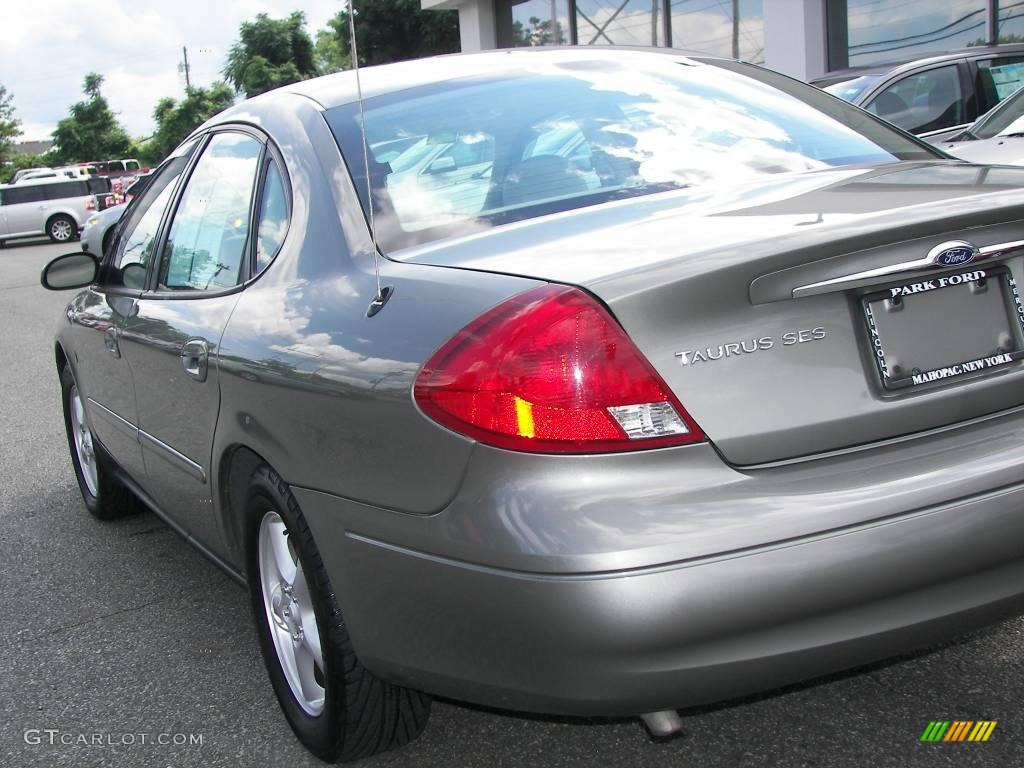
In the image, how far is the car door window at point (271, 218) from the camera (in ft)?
9.69

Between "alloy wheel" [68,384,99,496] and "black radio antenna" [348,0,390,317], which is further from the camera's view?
"alloy wheel" [68,384,99,496]

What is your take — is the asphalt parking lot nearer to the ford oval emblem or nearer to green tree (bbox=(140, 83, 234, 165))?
the ford oval emblem

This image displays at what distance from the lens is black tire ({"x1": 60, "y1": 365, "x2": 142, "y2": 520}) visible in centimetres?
479

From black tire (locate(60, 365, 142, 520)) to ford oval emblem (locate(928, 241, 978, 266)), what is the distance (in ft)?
11.0

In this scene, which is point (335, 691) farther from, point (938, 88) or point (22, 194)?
point (22, 194)

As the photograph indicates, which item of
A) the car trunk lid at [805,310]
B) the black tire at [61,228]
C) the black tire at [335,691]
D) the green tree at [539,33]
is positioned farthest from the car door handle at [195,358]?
the black tire at [61,228]

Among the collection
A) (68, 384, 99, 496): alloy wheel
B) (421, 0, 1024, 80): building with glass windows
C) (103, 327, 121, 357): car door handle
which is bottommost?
(68, 384, 99, 496): alloy wheel

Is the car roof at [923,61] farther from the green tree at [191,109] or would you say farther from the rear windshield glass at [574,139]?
the green tree at [191,109]

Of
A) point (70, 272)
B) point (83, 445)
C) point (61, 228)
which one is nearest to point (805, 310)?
point (70, 272)

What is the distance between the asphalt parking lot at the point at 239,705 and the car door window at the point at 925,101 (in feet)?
24.0

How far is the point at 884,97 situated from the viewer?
32.1ft

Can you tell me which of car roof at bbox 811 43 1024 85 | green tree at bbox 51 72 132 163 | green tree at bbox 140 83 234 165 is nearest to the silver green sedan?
car roof at bbox 811 43 1024 85

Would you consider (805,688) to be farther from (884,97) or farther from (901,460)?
(884,97)

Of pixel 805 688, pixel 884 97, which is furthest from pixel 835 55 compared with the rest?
pixel 805 688
